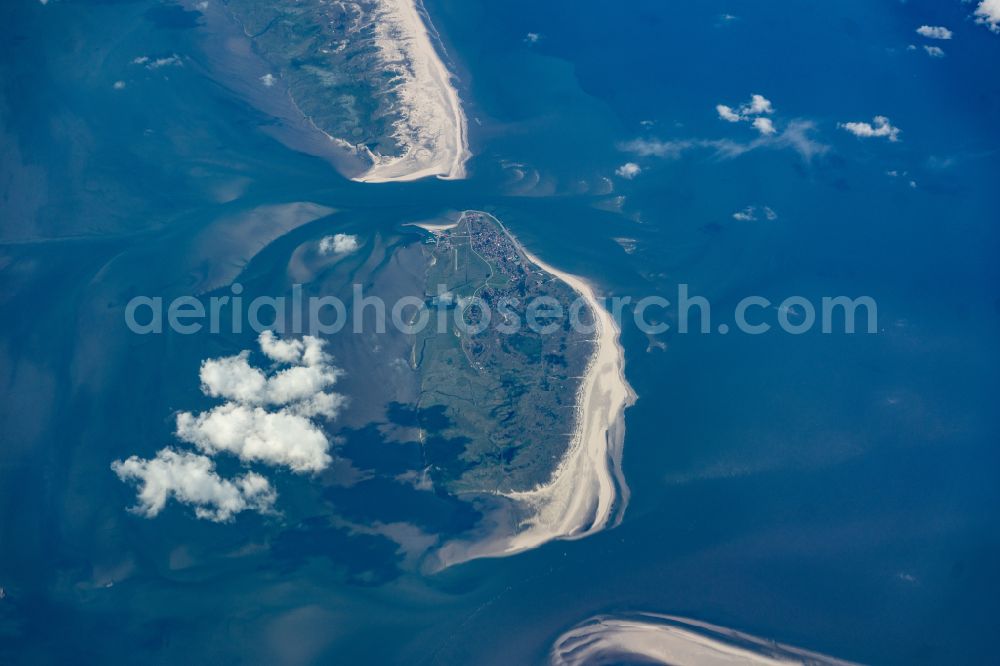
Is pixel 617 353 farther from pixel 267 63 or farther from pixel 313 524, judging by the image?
pixel 267 63

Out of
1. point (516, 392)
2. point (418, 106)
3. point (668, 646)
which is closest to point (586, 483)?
point (516, 392)

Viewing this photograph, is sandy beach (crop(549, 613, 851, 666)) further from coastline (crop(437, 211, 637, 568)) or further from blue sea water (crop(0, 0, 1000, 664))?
coastline (crop(437, 211, 637, 568))

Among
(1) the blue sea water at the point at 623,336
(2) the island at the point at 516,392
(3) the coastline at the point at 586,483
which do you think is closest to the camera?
(1) the blue sea water at the point at 623,336

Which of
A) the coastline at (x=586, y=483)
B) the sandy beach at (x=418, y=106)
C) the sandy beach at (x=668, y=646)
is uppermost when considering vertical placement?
the sandy beach at (x=418, y=106)

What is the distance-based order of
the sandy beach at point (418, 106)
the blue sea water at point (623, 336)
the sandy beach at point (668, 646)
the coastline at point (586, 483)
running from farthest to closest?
the sandy beach at point (418, 106) → the coastline at point (586, 483) → the blue sea water at point (623, 336) → the sandy beach at point (668, 646)

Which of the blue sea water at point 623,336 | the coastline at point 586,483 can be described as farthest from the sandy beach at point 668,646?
the coastline at point 586,483

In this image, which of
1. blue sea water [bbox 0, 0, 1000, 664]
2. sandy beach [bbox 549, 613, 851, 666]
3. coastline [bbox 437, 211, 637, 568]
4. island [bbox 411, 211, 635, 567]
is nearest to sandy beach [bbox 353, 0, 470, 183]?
blue sea water [bbox 0, 0, 1000, 664]

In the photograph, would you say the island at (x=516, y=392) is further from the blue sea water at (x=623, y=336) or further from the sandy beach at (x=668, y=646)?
the sandy beach at (x=668, y=646)
